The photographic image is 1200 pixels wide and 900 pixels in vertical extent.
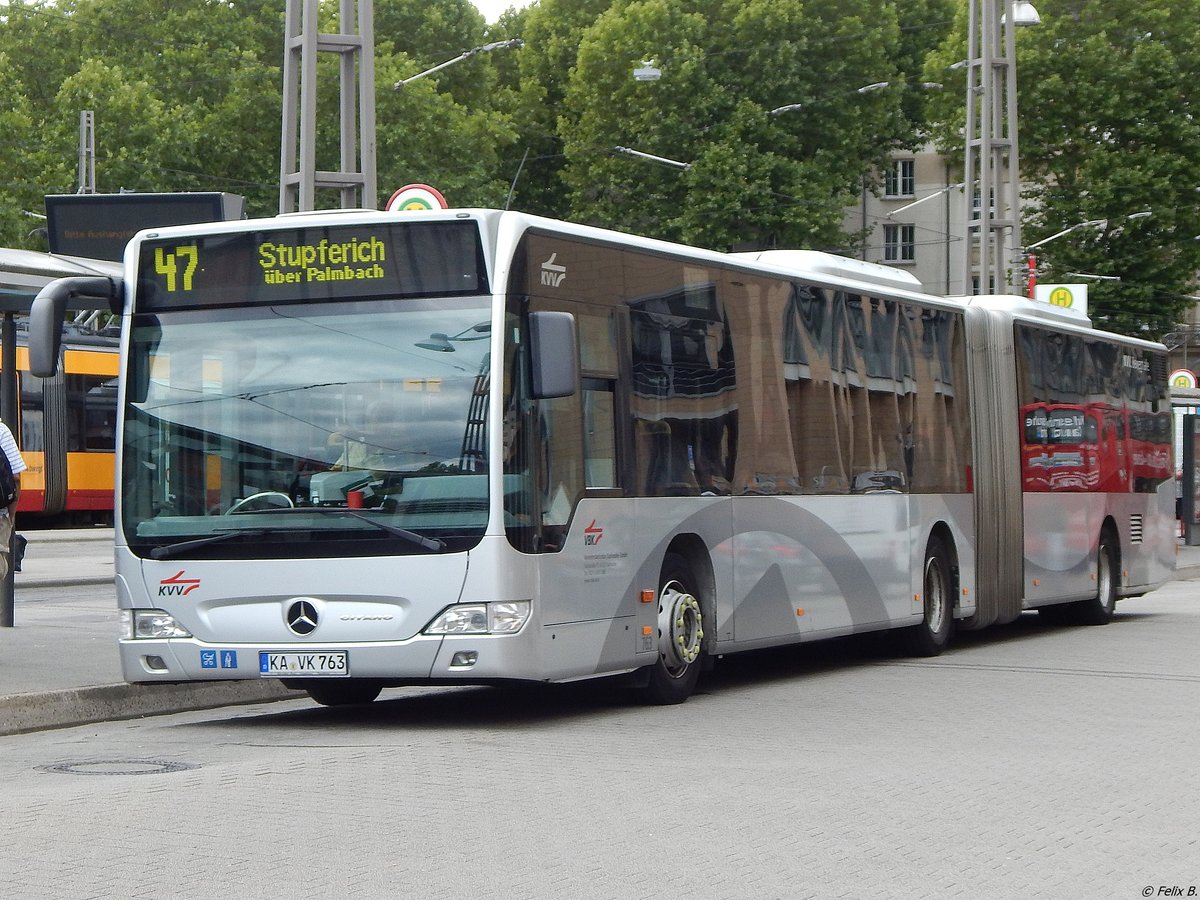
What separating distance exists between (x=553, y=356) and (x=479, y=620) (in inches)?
57.3

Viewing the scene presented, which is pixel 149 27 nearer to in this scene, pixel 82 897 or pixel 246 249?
pixel 246 249

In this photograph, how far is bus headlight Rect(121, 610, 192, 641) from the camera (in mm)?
11336

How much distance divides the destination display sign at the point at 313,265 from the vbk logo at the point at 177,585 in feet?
5.01

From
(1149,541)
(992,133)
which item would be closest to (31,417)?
(992,133)

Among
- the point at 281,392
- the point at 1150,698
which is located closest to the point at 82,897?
the point at 281,392

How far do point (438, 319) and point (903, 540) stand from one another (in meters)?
6.32

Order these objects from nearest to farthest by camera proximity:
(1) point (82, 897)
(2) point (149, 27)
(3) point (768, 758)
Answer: (1) point (82, 897) < (3) point (768, 758) < (2) point (149, 27)

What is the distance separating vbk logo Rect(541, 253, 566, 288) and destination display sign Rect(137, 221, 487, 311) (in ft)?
1.54

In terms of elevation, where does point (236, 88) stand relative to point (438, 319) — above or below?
above

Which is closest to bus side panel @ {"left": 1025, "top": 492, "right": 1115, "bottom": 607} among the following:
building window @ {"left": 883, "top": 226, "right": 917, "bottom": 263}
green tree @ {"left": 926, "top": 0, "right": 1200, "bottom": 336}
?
green tree @ {"left": 926, "top": 0, "right": 1200, "bottom": 336}

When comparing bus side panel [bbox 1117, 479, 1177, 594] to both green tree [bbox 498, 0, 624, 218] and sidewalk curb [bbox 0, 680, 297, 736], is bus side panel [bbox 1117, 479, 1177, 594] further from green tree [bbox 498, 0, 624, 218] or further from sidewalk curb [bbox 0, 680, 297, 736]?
green tree [bbox 498, 0, 624, 218]

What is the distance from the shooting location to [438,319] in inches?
433

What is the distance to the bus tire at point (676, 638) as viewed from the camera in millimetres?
12344

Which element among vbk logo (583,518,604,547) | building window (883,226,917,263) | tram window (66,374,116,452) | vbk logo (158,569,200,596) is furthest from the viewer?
building window (883,226,917,263)
